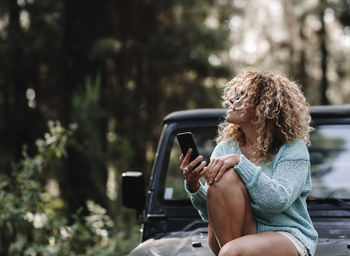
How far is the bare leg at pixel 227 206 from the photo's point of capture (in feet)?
7.55

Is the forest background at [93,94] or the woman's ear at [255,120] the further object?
the forest background at [93,94]

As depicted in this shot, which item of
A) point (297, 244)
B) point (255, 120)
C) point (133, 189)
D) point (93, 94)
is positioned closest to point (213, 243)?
point (297, 244)

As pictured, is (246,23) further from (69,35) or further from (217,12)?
(69,35)

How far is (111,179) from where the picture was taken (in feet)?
24.5

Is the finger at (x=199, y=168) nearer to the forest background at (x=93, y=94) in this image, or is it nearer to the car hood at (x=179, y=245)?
the car hood at (x=179, y=245)

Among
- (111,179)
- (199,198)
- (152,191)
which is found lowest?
(111,179)

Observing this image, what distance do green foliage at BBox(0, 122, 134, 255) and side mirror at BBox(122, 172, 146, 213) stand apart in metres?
1.71

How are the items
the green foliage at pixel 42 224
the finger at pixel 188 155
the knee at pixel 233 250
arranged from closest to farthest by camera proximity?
1. the knee at pixel 233 250
2. the finger at pixel 188 155
3. the green foliage at pixel 42 224

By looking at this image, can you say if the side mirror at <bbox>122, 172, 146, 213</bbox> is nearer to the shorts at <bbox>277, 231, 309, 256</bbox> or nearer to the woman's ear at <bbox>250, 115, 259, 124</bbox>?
the woman's ear at <bbox>250, 115, 259, 124</bbox>

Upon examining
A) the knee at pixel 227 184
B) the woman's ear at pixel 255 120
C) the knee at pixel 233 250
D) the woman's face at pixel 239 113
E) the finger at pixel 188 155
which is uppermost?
the woman's face at pixel 239 113

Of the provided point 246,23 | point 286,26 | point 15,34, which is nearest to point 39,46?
point 15,34

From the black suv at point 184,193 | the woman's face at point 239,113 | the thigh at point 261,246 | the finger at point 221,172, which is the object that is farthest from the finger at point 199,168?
the black suv at point 184,193

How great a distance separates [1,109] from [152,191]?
11032mm

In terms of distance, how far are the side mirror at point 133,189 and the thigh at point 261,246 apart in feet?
3.62
